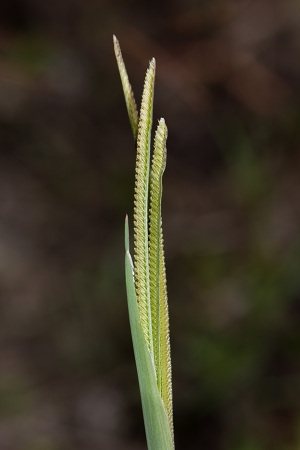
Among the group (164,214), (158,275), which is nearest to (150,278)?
(158,275)

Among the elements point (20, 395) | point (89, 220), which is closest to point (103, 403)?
point (20, 395)

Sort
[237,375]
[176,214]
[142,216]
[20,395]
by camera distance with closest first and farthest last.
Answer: [142,216], [237,375], [20,395], [176,214]

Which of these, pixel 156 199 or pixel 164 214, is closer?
pixel 156 199

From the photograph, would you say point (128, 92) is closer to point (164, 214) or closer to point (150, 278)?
point (150, 278)

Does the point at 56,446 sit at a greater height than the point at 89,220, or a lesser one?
lesser

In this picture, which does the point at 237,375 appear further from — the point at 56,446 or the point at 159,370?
the point at 159,370

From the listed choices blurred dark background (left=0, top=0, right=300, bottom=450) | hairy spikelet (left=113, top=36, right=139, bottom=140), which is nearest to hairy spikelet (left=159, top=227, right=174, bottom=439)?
hairy spikelet (left=113, top=36, right=139, bottom=140)

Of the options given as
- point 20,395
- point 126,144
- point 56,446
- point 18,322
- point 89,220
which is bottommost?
point 56,446
